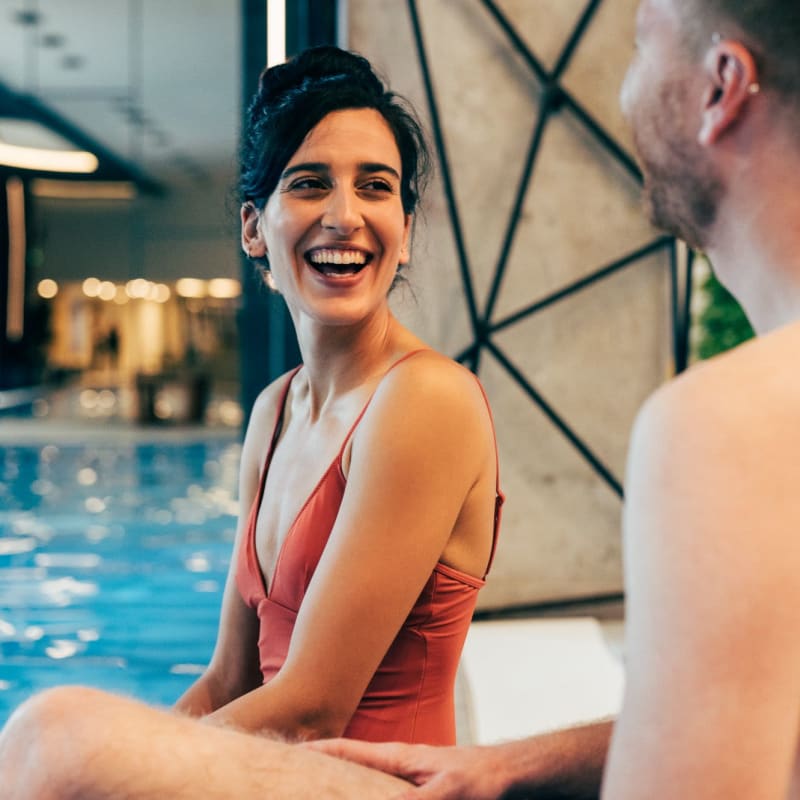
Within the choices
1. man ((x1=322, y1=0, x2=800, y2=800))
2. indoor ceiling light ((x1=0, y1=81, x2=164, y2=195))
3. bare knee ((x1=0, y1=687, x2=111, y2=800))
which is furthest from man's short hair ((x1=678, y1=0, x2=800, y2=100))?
indoor ceiling light ((x1=0, y1=81, x2=164, y2=195))

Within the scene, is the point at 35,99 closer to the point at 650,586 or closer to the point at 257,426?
the point at 257,426

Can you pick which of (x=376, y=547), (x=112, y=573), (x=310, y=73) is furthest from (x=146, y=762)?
(x=112, y=573)

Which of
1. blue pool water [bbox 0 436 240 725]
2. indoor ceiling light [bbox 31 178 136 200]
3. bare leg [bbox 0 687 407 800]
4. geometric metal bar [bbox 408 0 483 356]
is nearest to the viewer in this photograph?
bare leg [bbox 0 687 407 800]

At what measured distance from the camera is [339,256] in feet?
4.88

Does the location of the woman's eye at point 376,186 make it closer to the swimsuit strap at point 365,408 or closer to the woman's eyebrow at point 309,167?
the woman's eyebrow at point 309,167

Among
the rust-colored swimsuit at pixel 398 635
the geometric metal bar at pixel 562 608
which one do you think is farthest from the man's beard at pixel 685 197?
the geometric metal bar at pixel 562 608

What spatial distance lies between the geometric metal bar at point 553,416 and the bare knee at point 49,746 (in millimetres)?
3496

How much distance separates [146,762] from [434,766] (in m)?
0.27

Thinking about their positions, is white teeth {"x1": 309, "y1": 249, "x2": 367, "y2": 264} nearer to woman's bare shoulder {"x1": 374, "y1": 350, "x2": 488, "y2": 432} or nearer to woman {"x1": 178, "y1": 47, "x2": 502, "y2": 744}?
woman {"x1": 178, "y1": 47, "x2": 502, "y2": 744}

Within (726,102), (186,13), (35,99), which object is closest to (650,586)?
(726,102)

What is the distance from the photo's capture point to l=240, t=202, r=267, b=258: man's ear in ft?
5.36

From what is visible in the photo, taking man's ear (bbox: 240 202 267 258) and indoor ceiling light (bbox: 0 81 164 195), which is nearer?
man's ear (bbox: 240 202 267 258)

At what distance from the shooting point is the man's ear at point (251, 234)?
1.63 meters

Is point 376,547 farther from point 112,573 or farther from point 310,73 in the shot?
point 112,573
